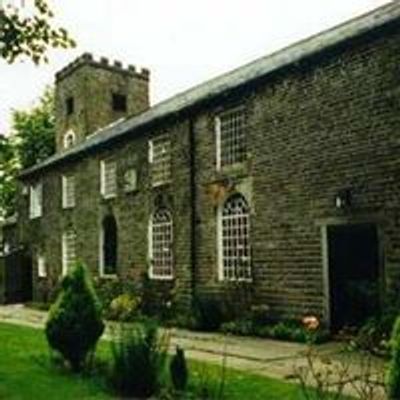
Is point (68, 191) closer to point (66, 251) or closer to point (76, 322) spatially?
point (66, 251)

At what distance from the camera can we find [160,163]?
77.6 ft

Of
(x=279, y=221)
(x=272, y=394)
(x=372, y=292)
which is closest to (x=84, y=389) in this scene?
(x=272, y=394)

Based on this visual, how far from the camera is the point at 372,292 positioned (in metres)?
14.8

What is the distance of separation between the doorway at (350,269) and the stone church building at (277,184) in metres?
0.03

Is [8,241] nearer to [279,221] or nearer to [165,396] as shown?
[279,221]

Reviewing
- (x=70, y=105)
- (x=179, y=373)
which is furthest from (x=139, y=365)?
(x=70, y=105)

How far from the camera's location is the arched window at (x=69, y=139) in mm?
40531

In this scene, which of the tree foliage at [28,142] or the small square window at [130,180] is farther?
the tree foliage at [28,142]

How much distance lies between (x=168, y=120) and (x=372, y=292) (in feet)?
34.1

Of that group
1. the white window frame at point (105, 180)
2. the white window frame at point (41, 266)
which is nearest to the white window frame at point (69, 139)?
the white window frame at point (41, 266)

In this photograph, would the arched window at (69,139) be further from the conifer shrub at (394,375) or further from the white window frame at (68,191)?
the conifer shrub at (394,375)

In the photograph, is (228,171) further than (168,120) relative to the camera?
No

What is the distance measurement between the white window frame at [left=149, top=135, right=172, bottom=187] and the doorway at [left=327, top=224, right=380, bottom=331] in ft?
25.6

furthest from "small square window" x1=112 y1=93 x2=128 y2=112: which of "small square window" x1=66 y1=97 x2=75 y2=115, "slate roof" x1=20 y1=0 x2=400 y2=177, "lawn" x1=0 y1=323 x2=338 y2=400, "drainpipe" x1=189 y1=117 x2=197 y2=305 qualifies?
"lawn" x1=0 y1=323 x2=338 y2=400
